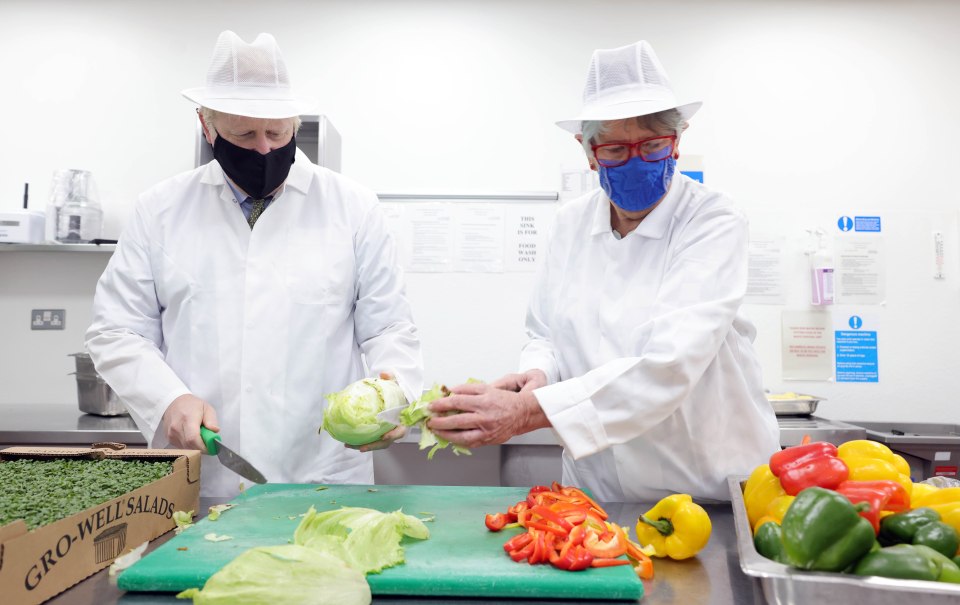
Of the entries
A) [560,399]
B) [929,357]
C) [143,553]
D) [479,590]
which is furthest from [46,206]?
[929,357]

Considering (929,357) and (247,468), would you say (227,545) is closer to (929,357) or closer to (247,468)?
(247,468)

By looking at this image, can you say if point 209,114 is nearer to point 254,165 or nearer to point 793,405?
point 254,165

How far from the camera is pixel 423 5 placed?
3.83 metres

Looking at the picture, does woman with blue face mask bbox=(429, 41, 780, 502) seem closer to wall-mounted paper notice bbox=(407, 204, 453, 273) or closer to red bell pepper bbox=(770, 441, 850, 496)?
red bell pepper bbox=(770, 441, 850, 496)

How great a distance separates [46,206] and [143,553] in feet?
9.83

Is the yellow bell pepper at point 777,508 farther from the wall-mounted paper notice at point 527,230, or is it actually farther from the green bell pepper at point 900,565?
the wall-mounted paper notice at point 527,230

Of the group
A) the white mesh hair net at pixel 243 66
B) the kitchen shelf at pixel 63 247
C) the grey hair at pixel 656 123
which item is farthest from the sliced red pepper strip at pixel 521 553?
the kitchen shelf at pixel 63 247

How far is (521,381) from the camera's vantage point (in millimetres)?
1826

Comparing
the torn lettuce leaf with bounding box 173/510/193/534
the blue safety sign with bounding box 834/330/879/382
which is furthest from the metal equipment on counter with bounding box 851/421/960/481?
the torn lettuce leaf with bounding box 173/510/193/534

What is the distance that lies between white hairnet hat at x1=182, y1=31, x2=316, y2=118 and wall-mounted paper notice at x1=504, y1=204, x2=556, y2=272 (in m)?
1.94

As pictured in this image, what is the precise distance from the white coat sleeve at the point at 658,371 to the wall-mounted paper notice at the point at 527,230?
2056mm

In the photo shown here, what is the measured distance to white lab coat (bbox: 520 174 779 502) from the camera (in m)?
1.60

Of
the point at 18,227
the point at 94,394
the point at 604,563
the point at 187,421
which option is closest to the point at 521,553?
the point at 604,563

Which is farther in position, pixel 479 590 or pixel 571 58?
pixel 571 58
